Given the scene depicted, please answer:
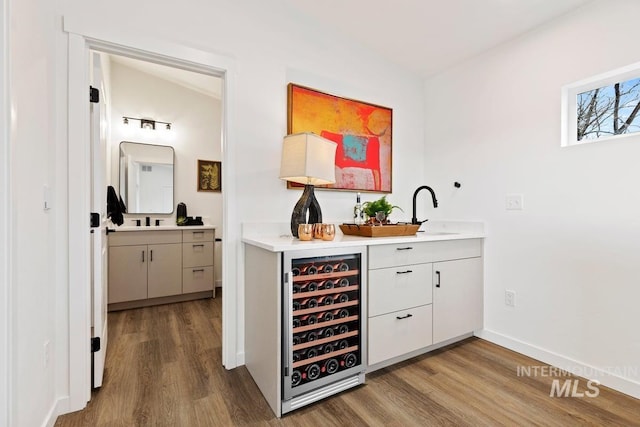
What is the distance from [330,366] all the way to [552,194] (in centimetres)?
192

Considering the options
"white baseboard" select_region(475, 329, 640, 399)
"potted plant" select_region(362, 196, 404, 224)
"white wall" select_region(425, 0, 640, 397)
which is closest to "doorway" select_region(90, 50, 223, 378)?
"potted plant" select_region(362, 196, 404, 224)

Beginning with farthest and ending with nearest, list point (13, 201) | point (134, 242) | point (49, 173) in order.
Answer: point (134, 242), point (49, 173), point (13, 201)

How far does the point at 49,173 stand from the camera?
4.93ft

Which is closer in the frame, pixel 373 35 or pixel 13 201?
pixel 13 201

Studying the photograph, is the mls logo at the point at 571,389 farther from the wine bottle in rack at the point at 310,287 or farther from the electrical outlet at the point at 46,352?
the electrical outlet at the point at 46,352

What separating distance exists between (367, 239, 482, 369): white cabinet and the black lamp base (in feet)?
1.42

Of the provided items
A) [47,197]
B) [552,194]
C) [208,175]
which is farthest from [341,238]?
[208,175]

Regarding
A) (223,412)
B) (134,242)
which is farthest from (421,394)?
(134,242)

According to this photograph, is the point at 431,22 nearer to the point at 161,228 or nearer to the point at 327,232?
the point at 327,232

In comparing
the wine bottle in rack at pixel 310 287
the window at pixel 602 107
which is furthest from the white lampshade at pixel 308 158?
the window at pixel 602 107

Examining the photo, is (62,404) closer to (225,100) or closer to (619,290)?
(225,100)

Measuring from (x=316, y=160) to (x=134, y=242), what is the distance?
2580 millimetres

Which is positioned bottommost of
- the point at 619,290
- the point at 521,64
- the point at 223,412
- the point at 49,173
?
the point at 223,412

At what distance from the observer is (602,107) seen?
1.95 meters
